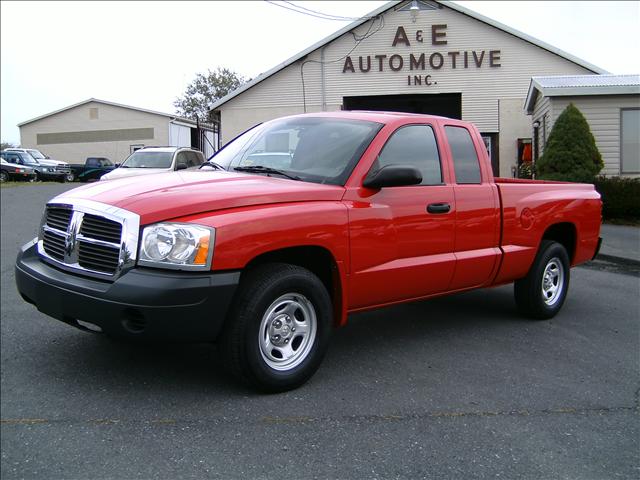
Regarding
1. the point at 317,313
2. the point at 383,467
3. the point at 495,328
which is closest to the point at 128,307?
the point at 317,313

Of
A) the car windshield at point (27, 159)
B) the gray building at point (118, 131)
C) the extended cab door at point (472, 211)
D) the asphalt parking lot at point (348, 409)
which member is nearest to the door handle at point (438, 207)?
the extended cab door at point (472, 211)

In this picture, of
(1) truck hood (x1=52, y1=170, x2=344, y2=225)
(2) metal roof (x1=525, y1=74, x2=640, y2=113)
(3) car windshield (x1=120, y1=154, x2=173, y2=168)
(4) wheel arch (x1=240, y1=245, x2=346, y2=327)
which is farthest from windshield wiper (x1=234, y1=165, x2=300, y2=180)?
(2) metal roof (x1=525, y1=74, x2=640, y2=113)

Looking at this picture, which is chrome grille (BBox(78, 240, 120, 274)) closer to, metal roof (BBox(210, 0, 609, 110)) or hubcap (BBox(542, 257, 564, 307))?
hubcap (BBox(542, 257, 564, 307))

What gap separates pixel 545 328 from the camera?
6.00m

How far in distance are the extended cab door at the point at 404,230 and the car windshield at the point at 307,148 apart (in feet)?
0.68

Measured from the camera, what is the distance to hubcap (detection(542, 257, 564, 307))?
631 cm

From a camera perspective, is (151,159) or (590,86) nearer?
(151,159)

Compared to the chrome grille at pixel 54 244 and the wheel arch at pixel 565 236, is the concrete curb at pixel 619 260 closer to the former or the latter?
the wheel arch at pixel 565 236

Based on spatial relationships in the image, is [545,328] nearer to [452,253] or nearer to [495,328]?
[495,328]

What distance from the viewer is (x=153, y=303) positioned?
11.4 feet

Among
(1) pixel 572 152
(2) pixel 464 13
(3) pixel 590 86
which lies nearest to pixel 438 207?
(1) pixel 572 152

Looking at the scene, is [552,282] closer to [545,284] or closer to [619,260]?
[545,284]

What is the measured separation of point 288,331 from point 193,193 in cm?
110

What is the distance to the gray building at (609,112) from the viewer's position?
16547 mm
